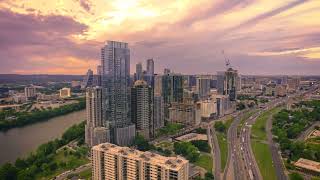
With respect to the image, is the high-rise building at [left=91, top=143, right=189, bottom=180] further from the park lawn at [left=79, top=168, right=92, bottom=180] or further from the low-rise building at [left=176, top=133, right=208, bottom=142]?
the low-rise building at [left=176, top=133, right=208, bottom=142]

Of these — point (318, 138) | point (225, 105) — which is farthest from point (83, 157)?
point (225, 105)

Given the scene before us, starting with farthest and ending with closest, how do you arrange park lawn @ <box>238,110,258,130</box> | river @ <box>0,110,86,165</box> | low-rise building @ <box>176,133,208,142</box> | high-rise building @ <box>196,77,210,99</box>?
1. high-rise building @ <box>196,77,210,99</box>
2. park lawn @ <box>238,110,258,130</box>
3. low-rise building @ <box>176,133,208,142</box>
4. river @ <box>0,110,86,165</box>

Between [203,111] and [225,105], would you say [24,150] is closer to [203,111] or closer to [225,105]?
[203,111]

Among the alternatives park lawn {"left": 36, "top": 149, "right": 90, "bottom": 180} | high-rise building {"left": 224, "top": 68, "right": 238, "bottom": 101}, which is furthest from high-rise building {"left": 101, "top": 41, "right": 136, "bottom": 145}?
high-rise building {"left": 224, "top": 68, "right": 238, "bottom": 101}

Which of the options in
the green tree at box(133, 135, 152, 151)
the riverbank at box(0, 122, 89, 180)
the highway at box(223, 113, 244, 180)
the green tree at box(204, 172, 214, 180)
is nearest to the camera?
the green tree at box(204, 172, 214, 180)

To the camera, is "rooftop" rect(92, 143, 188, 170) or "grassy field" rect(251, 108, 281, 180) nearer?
"rooftop" rect(92, 143, 188, 170)

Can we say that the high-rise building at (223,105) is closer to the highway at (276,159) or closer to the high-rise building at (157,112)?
the highway at (276,159)
